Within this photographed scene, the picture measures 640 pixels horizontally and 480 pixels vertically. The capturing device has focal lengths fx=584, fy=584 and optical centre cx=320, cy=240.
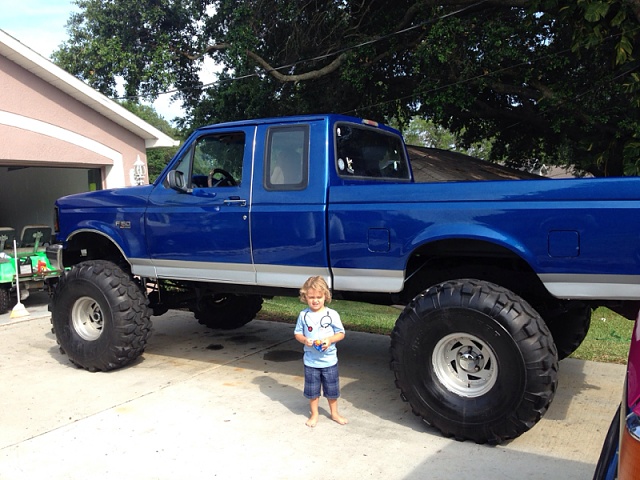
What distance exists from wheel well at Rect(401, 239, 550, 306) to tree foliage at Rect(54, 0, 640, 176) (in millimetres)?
6313

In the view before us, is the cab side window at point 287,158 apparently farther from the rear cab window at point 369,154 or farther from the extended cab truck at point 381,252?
the rear cab window at point 369,154

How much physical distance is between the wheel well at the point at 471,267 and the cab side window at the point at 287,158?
114 cm

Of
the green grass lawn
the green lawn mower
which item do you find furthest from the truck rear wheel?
the green lawn mower

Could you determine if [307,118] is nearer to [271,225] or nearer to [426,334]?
[271,225]

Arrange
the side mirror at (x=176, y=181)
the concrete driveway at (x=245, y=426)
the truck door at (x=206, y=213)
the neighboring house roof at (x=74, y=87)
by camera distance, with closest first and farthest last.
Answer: the concrete driveway at (x=245, y=426) → the truck door at (x=206, y=213) → the side mirror at (x=176, y=181) → the neighboring house roof at (x=74, y=87)

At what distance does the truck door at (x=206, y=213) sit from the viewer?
5059mm

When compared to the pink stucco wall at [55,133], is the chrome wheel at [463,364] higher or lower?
lower

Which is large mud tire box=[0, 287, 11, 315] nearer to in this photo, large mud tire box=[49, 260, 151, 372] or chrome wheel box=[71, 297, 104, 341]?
large mud tire box=[49, 260, 151, 372]

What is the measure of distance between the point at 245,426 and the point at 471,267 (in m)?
2.14

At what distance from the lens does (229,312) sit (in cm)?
744

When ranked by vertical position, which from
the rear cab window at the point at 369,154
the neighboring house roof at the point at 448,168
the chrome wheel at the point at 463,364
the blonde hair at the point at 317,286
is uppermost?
the neighboring house roof at the point at 448,168

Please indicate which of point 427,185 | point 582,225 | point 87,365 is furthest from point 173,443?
point 582,225

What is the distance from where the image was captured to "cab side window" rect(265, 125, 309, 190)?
4.78 metres

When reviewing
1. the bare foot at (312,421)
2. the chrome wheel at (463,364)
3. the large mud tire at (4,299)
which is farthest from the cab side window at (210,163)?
the large mud tire at (4,299)
